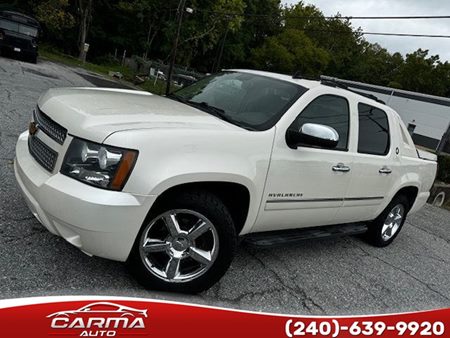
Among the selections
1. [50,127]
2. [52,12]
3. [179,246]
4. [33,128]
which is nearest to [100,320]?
[179,246]

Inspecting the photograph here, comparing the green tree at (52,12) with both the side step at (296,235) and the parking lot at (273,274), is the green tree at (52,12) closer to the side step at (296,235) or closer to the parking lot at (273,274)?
the parking lot at (273,274)

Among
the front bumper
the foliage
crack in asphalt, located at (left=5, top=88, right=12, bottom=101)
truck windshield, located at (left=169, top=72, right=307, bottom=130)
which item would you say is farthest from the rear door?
the foliage

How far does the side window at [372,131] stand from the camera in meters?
4.15

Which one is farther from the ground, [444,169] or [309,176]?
[309,176]

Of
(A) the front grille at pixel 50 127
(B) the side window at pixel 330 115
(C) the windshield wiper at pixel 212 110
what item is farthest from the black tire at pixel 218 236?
(B) the side window at pixel 330 115

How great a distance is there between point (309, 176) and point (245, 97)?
949mm

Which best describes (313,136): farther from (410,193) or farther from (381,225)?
(410,193)

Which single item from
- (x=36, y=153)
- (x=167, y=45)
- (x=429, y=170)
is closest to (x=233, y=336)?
(x=36, y=153)

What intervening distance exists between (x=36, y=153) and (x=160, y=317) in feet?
5.13

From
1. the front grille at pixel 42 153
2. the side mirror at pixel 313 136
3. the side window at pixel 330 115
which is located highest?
the side window at pixel 330 115

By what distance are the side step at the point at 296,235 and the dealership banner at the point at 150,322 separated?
64 cm

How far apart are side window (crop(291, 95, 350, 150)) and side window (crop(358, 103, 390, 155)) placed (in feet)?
0.81

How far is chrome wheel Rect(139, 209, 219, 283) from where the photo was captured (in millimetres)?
2852

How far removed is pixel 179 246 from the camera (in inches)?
115
